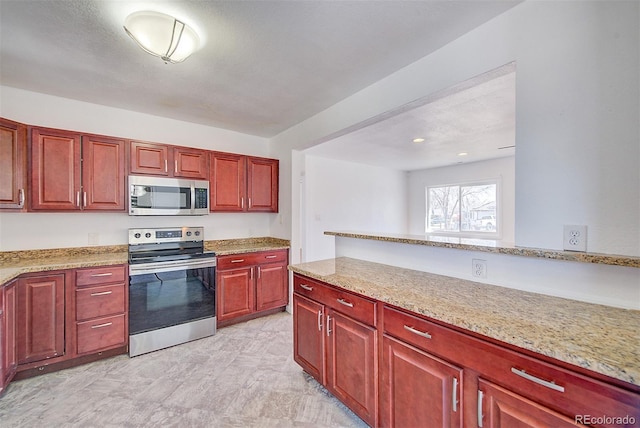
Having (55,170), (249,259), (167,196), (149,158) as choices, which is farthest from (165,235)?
(55,170)

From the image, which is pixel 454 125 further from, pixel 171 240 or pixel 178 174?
pixel 171 240

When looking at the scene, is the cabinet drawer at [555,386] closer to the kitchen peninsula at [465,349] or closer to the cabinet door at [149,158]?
the kitchen peninsula at [465,349]

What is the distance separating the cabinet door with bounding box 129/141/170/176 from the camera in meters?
2.76

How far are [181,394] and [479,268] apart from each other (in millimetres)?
2309

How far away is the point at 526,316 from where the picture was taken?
1.12 meters

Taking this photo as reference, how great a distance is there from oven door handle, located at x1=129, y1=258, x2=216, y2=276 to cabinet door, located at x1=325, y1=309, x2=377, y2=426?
1674 millimetres

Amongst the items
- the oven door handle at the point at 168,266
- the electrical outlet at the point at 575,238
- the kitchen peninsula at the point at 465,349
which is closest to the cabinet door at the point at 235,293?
the oven door handle at the point at 168,266

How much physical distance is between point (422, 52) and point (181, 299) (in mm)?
3103

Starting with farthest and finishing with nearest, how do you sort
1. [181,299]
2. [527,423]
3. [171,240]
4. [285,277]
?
[285,277]
[171,240]
[181,299]
[527,423]

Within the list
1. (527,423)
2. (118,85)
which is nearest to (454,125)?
(527,423)

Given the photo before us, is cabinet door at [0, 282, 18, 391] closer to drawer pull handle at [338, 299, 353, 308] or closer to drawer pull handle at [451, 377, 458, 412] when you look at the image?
drawer pull handle at [338, 299, 353, 308]

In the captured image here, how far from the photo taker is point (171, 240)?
297 cm

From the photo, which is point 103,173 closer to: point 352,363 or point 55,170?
point 55,170

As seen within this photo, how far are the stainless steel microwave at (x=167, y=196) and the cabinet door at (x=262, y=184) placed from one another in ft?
1.97
